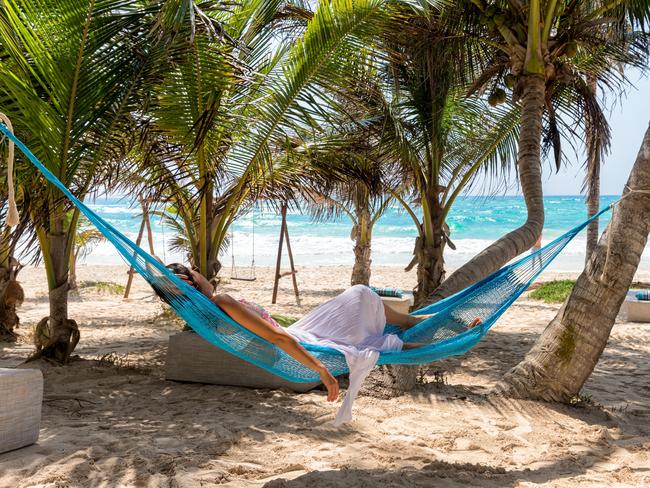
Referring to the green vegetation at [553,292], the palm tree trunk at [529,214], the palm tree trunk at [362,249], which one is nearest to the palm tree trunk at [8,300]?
the palm tree trunk at [529,214]

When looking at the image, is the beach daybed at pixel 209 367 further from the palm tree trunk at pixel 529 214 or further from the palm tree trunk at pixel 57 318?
the palm tree trunk at pixel 529 214

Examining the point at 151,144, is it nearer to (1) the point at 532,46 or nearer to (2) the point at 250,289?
(1) the point at 532,46

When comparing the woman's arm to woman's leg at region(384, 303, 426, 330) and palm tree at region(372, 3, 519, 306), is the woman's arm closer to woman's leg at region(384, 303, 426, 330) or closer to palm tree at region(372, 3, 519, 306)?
woman's leg at region(384, 303, 426, 330)

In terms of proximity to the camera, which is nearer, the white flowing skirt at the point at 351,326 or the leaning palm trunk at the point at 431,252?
the white flowing skirt at the point at 351,326

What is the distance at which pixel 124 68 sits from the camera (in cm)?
334

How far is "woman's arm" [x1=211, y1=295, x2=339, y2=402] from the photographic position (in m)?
2.24

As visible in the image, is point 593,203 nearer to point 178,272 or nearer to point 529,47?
→ point 529,47

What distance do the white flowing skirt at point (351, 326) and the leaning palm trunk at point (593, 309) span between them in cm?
84

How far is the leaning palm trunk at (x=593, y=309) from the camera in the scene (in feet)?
9.09

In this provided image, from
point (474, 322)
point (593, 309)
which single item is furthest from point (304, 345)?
point (593, 309)

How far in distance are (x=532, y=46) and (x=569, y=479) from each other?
2.39 metres

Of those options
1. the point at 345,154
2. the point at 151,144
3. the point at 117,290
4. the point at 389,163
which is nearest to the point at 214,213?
the point at 151,144

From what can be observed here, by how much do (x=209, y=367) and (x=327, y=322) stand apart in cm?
120

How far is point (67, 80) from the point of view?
3.20 meters
